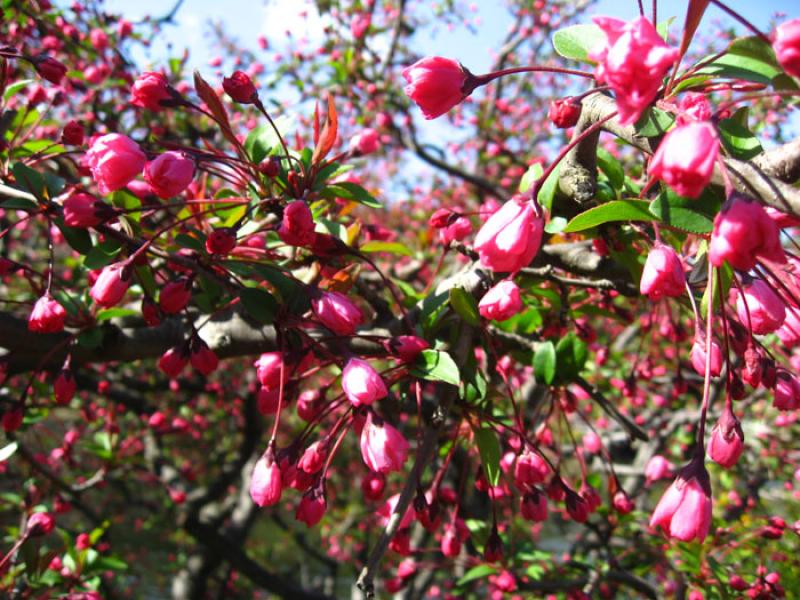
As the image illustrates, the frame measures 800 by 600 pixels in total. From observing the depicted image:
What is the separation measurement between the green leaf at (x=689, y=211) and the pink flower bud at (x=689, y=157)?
0.20m

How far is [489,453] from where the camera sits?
3.23 ft

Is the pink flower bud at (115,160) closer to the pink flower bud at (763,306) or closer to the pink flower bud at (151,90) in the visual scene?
the pink flower bud at (151,90)

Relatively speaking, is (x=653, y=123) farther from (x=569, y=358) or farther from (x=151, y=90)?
(x=151, y=90)

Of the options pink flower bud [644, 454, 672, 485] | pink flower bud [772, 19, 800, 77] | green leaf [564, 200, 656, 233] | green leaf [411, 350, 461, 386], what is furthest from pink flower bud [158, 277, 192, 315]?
pink flower bud [644, 454, 672, 485]

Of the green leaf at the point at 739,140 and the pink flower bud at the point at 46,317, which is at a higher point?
the green leaf at the point at 739,140

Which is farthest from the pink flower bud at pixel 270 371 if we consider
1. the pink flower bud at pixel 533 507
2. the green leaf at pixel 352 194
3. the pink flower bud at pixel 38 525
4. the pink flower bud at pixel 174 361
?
the pink flower bud at pixel 38 525

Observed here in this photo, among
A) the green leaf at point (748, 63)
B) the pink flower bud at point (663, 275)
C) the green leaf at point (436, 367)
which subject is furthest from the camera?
the green leaf at point (436, 367)

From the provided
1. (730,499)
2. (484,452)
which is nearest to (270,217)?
(484,452)

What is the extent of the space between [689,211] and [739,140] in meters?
0.13

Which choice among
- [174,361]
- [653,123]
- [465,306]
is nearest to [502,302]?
[465,306]

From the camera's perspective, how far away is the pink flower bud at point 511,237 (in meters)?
0.72

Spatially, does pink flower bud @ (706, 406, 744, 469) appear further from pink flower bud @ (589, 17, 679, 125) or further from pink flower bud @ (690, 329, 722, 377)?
pink flower bud @ (589, 17, 679, 125)

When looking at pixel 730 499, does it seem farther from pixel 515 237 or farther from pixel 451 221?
pixel 515 237

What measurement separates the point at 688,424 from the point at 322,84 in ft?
9.93
